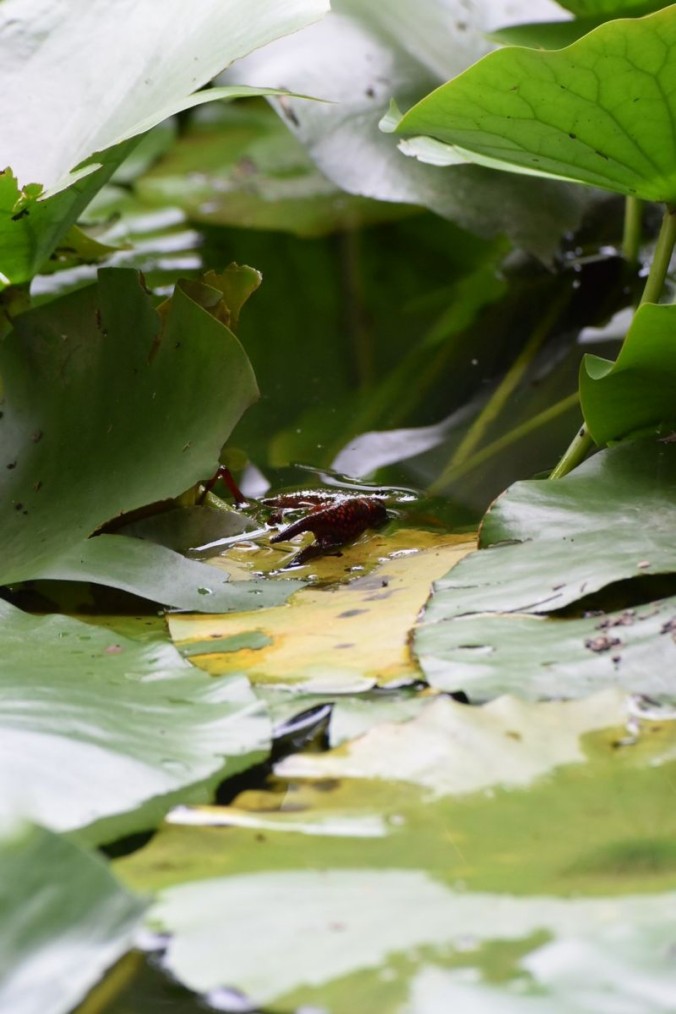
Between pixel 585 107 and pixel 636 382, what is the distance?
0.18 m

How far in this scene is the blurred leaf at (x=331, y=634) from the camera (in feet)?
2.00

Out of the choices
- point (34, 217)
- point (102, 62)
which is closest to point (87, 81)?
point (102, 62)

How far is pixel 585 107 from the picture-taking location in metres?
0.72

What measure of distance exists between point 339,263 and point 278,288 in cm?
14

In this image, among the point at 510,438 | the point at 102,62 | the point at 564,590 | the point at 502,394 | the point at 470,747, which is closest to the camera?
the point at 470,747

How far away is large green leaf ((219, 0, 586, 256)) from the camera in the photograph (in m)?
1.35

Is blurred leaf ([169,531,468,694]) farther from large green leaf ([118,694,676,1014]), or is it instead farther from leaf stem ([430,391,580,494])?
leaf stem ([430,391,580,494])

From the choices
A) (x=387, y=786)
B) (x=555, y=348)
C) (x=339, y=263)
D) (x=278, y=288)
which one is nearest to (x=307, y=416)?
(x=555, y=348)

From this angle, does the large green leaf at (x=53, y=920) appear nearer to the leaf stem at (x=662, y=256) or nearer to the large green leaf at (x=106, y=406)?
the large green leaf at (x=106, y=406)

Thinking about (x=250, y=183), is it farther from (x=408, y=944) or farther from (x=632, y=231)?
(x=408, y=944)

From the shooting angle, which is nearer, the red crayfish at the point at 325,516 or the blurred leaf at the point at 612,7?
the red crayfish at the point at 325,516

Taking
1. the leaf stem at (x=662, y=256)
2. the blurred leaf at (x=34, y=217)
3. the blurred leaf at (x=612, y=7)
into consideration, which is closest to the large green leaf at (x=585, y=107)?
the leaf stem at (x=662, y=256)

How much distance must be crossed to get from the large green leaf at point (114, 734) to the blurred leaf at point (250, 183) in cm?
121

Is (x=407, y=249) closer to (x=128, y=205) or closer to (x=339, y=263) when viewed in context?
(x=339, y=263)
